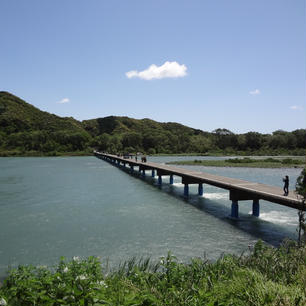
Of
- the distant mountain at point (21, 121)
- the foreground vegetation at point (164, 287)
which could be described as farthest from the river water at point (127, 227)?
the distant mountain at point (21, 121)

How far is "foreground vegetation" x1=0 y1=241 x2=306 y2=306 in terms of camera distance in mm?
4820

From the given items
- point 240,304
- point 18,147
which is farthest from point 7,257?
point 18,147

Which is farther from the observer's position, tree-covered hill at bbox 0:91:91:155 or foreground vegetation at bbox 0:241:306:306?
tree-covered hill at bbox 0:91:91:155

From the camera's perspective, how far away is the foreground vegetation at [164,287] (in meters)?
4.82

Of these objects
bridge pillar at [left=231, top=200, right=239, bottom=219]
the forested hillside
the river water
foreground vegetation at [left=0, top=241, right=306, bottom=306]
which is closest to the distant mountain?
the forested hillside

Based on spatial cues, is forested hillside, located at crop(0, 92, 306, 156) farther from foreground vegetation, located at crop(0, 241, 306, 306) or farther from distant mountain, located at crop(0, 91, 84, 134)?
foreground vegetation, located at crop(0, 241, 306, 306)

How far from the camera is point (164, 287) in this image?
6.97m

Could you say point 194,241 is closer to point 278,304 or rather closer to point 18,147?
point 278,304

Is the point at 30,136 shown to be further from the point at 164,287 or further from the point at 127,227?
the point at 164,287

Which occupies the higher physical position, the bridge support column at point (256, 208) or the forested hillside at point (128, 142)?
the forested hillside at point (128, 142)

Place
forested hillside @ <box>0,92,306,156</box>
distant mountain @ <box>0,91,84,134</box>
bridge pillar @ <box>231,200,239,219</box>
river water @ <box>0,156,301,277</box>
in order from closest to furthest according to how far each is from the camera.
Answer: river water @ <box>0,156,301,277</box>
bridge pillar @ <box>231,200,239,219</box>
forested hillside @ <box>0,92,306,156</box>
distant mountain @ <box>0,91,84,134</box>

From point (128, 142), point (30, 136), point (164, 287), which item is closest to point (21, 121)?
point (30, 136)

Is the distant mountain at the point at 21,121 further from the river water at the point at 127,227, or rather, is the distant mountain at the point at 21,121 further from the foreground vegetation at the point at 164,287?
the foreground vegetation at the point at 164,287

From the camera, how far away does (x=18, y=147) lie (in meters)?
138
